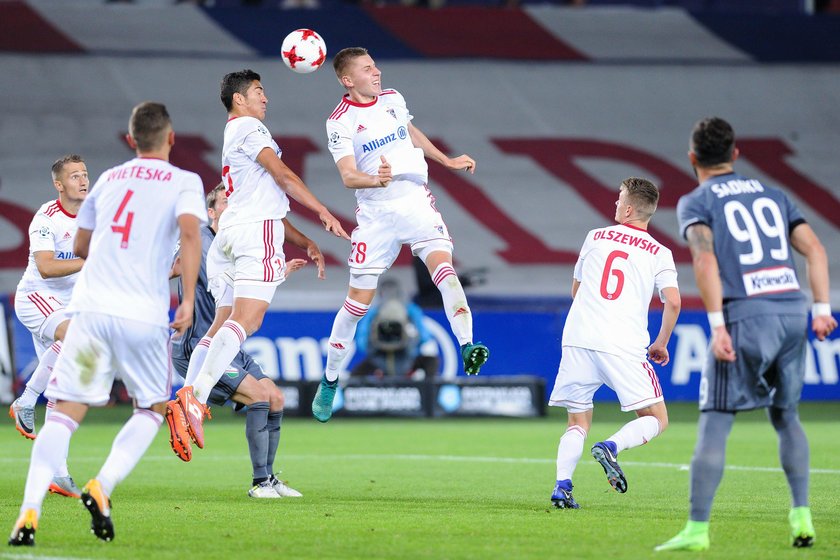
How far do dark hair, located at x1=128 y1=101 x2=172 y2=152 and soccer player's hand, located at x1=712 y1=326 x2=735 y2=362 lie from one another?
317 cm

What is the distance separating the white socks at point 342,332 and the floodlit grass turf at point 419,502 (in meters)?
0.98

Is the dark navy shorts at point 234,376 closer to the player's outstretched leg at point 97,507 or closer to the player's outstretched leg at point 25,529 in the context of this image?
the player's outstretched leg at point 97,507

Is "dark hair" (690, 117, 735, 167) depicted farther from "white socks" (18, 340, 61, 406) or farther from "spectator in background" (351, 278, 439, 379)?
"spectator in background" (351, 278, 439, 379)

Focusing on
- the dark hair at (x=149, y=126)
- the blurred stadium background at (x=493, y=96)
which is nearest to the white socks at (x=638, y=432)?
the dark hair at (x=149, y=126)

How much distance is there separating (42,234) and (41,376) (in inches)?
48.8

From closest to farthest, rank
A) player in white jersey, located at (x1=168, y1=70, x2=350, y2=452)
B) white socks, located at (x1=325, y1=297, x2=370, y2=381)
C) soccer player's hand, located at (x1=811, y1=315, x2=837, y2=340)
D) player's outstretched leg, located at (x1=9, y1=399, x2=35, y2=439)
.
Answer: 1. soccer player's hand, located at (x1=811, y1=315, x2=837, y2=340)
2. player in white jersey, located at (x1=168, y1=70, x2=350, y2=452)
3. player's outstretched leg, located at (x1=9, y1=399, x2=35, y2=439)
4. white socks, located at (x1=325, y1=297, x2=370, y2=381)

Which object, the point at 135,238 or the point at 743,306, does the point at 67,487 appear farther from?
the point at 743,306

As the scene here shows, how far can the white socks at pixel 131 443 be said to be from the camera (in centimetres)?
706

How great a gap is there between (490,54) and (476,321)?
8304 millimetres

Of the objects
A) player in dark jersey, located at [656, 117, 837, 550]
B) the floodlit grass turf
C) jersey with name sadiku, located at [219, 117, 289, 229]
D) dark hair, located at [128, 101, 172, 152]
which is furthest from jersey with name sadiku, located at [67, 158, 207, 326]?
player in dark jersey, located at [656, 117, 837, 550]

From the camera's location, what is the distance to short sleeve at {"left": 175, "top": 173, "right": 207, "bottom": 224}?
23.2 ft

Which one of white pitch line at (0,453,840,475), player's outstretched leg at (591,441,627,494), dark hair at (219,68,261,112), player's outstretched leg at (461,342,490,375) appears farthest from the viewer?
white pitch line at (0,453,840,475)

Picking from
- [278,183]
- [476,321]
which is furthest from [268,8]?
[278,183]

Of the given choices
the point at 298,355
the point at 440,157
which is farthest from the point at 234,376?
the point at 298,355
